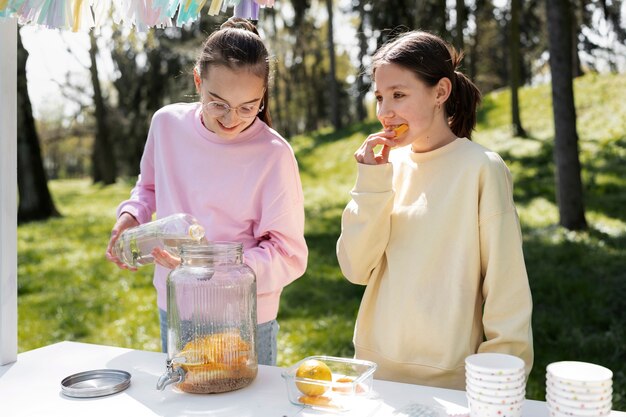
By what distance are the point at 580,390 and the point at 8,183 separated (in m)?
1.84

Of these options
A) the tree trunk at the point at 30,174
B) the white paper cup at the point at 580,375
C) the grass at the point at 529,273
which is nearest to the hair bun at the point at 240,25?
the white paper cup at the point at 580,375

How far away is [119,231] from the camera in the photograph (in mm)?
2477

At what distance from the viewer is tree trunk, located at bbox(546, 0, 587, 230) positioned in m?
7.18

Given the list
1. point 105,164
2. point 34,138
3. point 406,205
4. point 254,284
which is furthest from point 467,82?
point 105,164

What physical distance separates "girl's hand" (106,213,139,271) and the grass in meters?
2.75

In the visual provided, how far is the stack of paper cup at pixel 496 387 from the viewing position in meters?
1.56

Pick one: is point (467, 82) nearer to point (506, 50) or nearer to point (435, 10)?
point (435, 10)

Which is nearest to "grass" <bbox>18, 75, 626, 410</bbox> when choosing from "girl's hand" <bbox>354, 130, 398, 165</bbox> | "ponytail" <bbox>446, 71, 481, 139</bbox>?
"ponytail" <bbox>446, 71, 481, 139</bbox>

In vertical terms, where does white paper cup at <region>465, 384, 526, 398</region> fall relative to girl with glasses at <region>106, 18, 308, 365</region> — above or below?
below

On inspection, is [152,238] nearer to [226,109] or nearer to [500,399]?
[226,109]

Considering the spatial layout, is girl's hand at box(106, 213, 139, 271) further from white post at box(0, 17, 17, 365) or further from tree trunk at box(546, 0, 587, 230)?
tree trunk at box(546, 0, 587, 230)

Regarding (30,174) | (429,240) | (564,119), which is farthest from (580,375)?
(30,174)

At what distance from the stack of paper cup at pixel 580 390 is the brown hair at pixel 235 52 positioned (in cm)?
134

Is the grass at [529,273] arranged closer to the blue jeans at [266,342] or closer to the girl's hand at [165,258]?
the blue jeans at [266,342]
